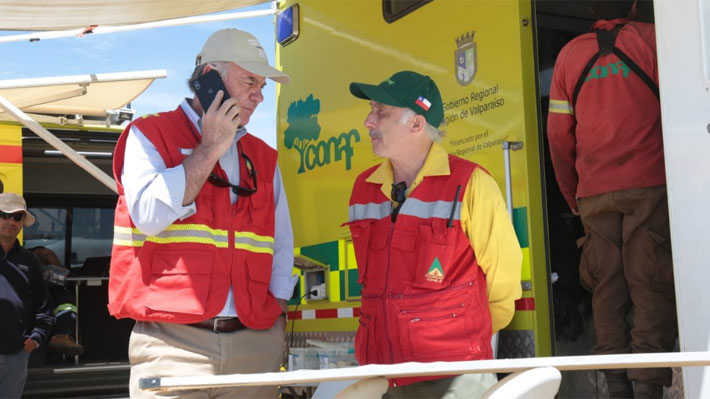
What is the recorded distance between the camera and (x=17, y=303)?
5.76m

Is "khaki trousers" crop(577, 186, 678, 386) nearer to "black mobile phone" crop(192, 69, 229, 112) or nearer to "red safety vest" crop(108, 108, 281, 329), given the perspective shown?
"red safety vest" crop(108, 108, 281, 329)

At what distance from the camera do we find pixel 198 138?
2793 mm

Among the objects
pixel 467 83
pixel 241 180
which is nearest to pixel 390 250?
pixel 241 180

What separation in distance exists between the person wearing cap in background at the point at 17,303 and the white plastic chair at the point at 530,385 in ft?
14.8

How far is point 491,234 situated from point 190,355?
93 centimetres

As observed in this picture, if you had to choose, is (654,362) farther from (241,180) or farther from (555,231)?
(555,231)

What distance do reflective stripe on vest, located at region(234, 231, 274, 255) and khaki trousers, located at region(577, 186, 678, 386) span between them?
4.86ft

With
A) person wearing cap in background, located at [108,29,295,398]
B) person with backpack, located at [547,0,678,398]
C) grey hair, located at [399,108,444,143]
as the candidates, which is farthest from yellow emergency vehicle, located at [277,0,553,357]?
person wearing cap in background, located at [108,29,295,398]

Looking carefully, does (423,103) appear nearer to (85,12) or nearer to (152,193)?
(152,193)

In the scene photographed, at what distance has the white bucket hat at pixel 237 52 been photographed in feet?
9.20

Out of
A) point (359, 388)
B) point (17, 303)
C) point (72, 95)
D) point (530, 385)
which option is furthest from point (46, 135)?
point (530, 385)

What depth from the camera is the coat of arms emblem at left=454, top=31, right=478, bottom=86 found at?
3.74 meters

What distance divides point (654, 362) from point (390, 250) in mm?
1110

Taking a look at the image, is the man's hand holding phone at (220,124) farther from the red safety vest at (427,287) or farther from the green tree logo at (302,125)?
the green tree logo at (302,125)
